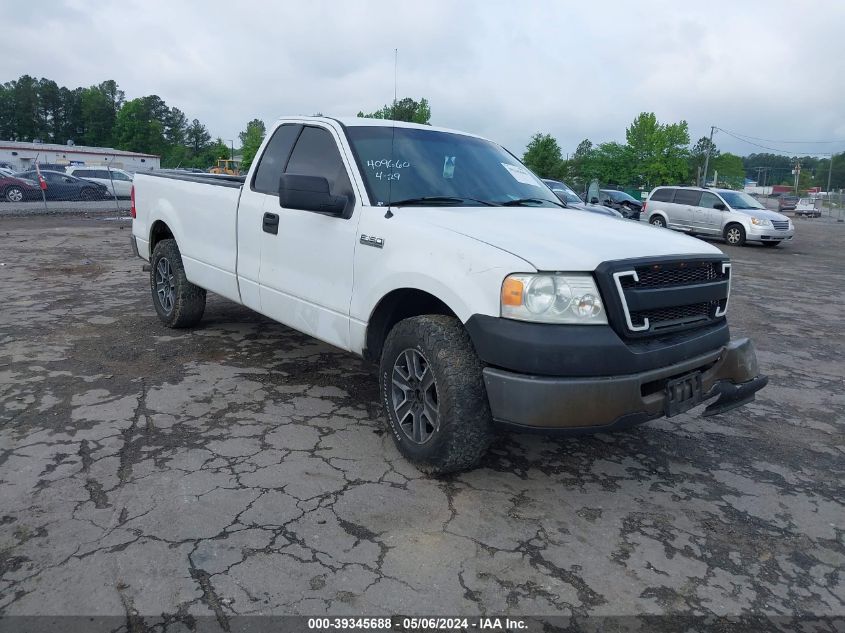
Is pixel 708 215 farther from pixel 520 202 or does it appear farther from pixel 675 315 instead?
pixel 675 315

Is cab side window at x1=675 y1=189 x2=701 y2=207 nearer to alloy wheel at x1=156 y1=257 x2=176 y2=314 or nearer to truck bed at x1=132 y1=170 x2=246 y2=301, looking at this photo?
truck bed at x1=132 y1=170 x2=246 y2=301

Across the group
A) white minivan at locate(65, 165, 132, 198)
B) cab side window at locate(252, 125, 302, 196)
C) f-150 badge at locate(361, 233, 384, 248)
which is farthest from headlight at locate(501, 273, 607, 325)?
white minivan at locate(65, 165, 132, 198)

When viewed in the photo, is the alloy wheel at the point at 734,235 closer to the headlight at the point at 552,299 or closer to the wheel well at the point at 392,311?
the wheel well at the point at 392,311

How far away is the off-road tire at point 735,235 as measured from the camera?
18794mm

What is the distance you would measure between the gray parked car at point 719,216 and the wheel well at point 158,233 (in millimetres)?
16970

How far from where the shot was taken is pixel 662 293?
317cm

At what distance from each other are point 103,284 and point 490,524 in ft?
24.2

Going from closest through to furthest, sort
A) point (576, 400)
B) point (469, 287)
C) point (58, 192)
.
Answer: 1. point (576, 400)
2. point (469, 287)
3. point (58, 192)

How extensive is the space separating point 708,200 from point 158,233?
58.5 ft

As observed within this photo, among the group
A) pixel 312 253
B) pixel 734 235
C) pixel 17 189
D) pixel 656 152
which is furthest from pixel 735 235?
pixel 656 152

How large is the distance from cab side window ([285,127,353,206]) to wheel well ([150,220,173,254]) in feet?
7.35

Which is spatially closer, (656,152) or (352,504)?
(352,504)

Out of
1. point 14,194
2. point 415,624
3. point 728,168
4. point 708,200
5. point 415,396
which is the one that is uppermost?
point 728,168

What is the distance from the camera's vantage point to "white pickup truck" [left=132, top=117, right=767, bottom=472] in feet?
9.71
